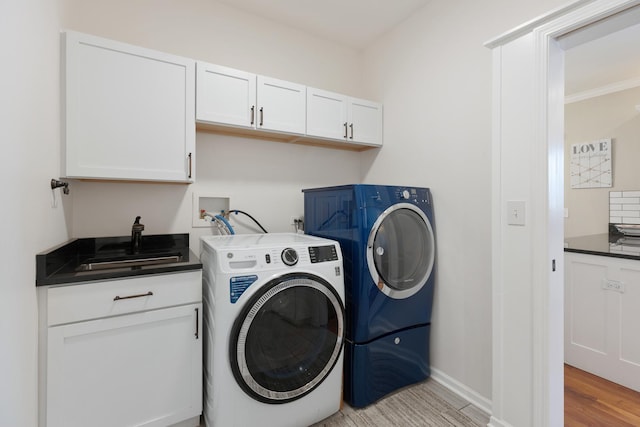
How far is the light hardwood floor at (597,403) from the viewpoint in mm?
1717

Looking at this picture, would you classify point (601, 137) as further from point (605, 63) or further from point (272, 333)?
point (272, 333)

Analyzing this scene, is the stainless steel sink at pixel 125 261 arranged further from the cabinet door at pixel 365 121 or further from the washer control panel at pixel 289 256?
the cabinet door at pixel 365 121

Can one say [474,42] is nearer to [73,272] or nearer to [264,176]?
[264,176]

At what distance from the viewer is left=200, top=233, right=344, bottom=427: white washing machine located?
4.63 feet

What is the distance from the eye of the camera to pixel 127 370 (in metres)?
1.40

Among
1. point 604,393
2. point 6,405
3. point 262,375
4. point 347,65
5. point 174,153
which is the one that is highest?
point 347,65

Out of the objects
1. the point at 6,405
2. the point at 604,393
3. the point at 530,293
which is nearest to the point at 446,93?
the point at 530,293

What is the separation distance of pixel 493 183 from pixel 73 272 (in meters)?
2.10

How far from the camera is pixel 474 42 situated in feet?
6.16

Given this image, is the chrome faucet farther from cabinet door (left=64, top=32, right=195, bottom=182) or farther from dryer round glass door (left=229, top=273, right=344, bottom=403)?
dryer round glass door (left=229, top=273, right=344, bottom=403)

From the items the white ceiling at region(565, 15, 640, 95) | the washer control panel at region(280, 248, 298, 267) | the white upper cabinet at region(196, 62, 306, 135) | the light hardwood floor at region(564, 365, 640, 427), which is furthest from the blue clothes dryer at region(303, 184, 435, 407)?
the white ceiling at region(565, 15, 640, 95)

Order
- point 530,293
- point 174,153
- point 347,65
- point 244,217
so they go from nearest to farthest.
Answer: point 530,293 < point 174,153 < point 244,217 < point 347,65

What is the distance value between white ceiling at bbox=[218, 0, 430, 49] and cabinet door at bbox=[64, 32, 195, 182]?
921mm

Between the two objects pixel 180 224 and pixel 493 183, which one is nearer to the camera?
pixel 493 183
